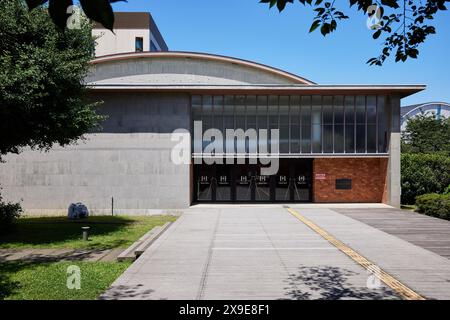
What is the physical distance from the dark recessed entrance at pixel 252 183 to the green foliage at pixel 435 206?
24.1 feet

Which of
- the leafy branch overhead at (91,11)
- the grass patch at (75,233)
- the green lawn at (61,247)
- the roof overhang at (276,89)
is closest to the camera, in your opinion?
the leafy branch overhead at (91,11)

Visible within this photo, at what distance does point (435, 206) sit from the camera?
2031 cm

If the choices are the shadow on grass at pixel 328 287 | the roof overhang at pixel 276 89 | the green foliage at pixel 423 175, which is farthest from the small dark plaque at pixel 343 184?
the shadow on grass at pixel 328 287

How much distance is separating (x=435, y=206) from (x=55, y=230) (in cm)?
1940

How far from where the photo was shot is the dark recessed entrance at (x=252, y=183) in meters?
26.1

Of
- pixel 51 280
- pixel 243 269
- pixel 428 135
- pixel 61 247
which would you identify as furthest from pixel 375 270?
pixel 428 135

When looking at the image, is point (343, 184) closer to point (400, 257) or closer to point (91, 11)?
point (400, 257)

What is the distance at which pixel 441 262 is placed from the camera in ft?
33.1

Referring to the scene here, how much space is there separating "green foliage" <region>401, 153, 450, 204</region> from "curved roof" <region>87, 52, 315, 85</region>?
13.3 meters

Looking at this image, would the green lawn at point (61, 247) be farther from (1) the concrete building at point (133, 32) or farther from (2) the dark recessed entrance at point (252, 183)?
(1) the concrete building at point (133, 32)

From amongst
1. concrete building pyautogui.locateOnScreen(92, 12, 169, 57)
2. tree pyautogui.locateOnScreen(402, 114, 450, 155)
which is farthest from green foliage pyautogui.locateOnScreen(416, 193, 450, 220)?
concrete building pyautogui.locateOnScreen(92, 12, 169, 57)

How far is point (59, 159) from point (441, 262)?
20997 millimetres
